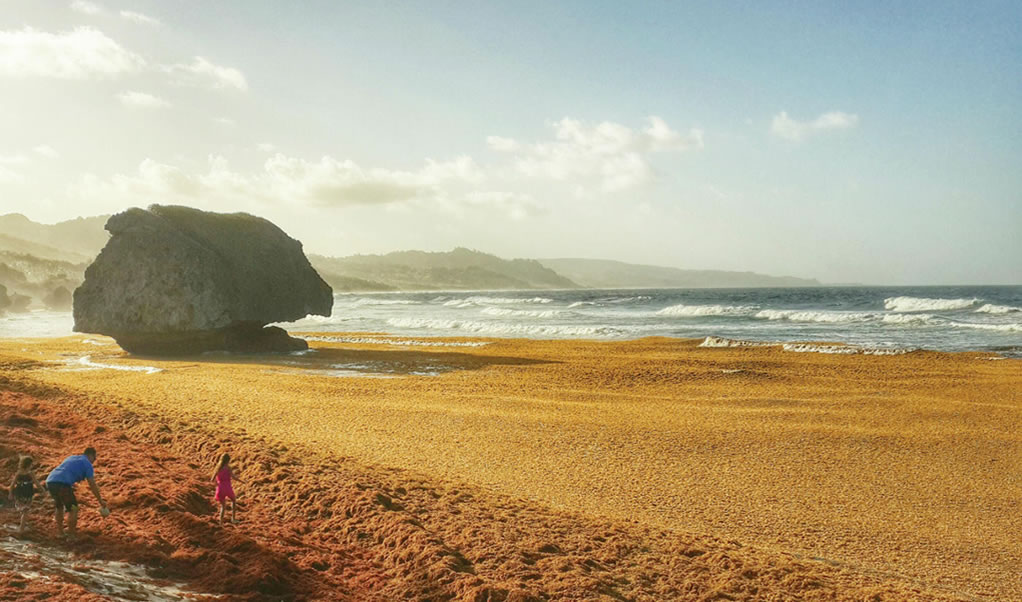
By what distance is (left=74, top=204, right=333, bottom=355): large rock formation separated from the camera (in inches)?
1007

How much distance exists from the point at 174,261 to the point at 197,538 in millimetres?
22728

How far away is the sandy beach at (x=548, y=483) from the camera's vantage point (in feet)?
20.8

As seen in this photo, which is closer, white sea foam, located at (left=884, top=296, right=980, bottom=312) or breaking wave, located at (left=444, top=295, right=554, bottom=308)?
white sea foam, located at (left=884, top=296, right=980, bottom=312)

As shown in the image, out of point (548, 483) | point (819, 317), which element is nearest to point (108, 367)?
point (548, 483)

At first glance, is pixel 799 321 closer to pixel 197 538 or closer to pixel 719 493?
pixel 719 493

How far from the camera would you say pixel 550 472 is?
10203mm

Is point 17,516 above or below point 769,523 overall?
above

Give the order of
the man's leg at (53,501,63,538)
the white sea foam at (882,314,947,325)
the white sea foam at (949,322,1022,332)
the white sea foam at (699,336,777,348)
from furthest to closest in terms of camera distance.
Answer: the white sea foam at (882,314,947,325), the white sea foam at (949,322,1022,332), the white sea foam at (699,336,777,348), the man's leg at (53,501,63,538)

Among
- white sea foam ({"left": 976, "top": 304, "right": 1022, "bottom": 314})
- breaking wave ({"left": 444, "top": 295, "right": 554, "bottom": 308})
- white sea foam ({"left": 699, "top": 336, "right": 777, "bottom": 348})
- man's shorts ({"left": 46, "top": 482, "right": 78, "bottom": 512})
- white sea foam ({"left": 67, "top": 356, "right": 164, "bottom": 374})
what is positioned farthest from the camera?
breaking wave ({"left": 444, "top": 295, "right": 554, "bottom": 308})

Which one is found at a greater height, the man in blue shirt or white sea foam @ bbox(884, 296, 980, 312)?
white sea foam @ bbox(884, 296, 980, 312)

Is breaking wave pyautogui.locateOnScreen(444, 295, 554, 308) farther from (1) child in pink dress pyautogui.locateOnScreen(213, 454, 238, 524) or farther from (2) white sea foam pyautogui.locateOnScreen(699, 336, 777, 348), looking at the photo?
(1) child in pink dress pyautogui.locateOnScreen(213, 454, 238, 524)

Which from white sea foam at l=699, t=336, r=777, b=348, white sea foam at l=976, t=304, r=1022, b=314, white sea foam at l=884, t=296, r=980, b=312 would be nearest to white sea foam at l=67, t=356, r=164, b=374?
white sea foam at l=699, t=336, r=777, b=348

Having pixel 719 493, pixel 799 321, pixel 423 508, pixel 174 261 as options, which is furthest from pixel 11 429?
pixel 799 321

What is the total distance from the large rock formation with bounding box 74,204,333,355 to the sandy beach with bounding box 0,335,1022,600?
6.35m
